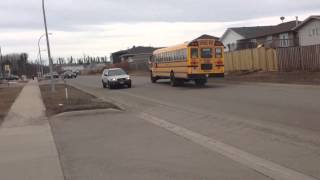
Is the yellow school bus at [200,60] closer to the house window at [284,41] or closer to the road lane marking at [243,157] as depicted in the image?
the road lane marking at [243,157]

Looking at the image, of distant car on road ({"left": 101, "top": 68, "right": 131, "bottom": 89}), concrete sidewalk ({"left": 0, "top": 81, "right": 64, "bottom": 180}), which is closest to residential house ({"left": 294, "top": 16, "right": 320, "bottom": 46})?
distant car on road ({"left": 101, "top": 68, "right": 131, "bottom": 89})

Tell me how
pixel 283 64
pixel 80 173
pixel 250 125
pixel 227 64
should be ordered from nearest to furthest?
pixel 80 173 → pixel 250 125 → pixel 283 64 → pixel 227 64

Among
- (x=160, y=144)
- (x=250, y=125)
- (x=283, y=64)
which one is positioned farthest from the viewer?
(x=283, y=64)

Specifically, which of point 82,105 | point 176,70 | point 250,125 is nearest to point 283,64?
point 176,70

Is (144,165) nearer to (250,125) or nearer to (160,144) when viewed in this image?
(160,144)

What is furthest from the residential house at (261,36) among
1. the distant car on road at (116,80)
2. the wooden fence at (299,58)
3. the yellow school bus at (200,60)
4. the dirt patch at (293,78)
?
the yellow school bus at (200,60)

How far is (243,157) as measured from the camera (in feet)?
32.7

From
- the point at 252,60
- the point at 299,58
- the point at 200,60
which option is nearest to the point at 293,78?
the point at 299,58

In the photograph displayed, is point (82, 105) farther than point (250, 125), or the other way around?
point (82, 105)

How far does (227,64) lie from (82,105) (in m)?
34.6

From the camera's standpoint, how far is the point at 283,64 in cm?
4369

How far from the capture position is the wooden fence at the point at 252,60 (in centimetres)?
4575

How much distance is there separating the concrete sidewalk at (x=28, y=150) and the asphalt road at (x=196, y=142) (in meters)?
0.28

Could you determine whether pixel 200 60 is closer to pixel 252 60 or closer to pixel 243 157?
pixel 252 60
